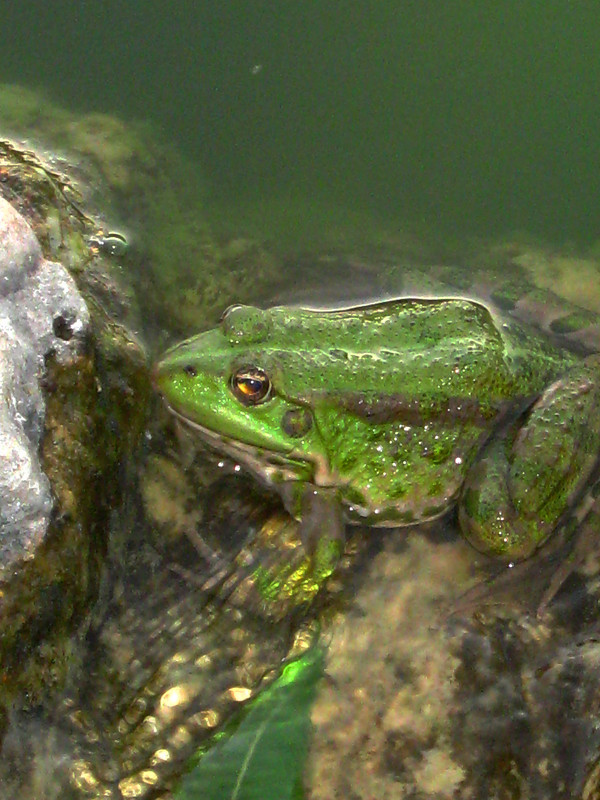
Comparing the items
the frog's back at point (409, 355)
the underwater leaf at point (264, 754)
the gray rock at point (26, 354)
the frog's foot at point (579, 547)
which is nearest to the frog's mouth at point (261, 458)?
the frog's back at point (409, 355)

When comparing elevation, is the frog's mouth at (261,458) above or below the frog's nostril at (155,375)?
below

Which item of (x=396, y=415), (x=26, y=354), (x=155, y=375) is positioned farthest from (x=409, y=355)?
(x=26, y=354)

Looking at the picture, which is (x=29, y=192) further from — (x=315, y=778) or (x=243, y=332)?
(x=315, y=778)

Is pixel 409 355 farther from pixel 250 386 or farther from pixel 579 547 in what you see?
pixel 579 547

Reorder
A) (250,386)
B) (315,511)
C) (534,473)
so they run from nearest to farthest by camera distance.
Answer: (250,386), (534,473), (315,511)

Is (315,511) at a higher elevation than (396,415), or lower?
lower

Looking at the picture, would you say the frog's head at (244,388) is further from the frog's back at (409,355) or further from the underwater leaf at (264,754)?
the underwater leaf at (264,754)

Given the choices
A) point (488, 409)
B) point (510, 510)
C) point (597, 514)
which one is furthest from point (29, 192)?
point (597, 514)

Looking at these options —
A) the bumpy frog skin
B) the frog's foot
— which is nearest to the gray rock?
the bumpy frog skin
